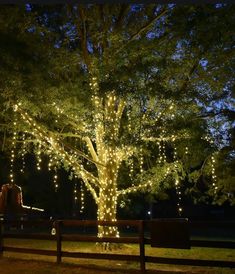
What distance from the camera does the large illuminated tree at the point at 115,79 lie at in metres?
13.5

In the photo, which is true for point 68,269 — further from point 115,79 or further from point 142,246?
point 115,79

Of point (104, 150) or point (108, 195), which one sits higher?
point (104, 150)

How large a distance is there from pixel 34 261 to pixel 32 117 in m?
5.73

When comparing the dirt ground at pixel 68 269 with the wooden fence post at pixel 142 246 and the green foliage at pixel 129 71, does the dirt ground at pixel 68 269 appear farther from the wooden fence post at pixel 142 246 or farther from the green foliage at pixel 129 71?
the green foliage at pixel 129 71

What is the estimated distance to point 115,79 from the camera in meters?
13.8

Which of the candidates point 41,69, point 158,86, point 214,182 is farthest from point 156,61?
point 214,182

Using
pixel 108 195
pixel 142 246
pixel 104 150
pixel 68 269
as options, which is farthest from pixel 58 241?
pixel 104 150

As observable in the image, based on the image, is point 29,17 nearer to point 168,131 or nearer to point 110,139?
point 110,139

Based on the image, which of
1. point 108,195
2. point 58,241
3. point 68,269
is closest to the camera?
point 68,269

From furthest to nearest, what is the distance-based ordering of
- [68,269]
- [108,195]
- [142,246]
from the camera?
[108,195] < [68,269] < [142,246]

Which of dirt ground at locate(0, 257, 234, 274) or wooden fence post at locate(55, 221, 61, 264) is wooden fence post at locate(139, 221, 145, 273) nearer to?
dirt ground at locate(0, 257, 234, 274)

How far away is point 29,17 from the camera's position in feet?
44.8

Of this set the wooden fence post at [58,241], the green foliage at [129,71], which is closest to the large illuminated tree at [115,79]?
the green foliage at [129,71]

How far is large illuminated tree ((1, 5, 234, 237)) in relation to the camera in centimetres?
1354
